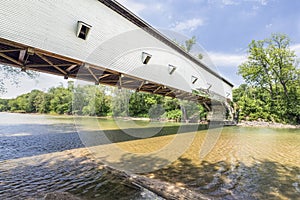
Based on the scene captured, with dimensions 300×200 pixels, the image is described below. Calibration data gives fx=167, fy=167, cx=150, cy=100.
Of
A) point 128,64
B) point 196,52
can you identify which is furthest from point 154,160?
point 196,52

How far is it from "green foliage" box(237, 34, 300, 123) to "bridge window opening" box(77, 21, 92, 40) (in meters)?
25.4

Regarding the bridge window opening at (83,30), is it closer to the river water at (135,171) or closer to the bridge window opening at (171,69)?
the river water at (135,171)

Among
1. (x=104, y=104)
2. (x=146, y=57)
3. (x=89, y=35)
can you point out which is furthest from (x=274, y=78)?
(x=104, y=104)

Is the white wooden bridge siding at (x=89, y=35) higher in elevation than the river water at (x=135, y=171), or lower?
higher

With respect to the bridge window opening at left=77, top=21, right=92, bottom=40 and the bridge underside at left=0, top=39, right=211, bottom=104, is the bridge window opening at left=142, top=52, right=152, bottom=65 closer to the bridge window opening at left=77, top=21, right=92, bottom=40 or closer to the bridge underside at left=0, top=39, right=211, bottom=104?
the bridge underside at left=0, top=39, right=211, bottom=104

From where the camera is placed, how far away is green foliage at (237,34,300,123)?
23594 mm

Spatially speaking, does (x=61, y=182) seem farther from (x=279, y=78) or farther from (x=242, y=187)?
(x=279, y=78)

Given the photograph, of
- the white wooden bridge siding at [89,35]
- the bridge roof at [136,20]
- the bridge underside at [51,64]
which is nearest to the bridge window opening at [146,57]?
the white wooden bridge siding at [89,35]

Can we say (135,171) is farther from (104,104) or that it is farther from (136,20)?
(104,104)

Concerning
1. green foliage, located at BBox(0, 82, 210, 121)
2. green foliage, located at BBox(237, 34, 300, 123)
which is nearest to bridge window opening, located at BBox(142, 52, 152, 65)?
green foliage, located at BBox(0, 82, 210, 121)

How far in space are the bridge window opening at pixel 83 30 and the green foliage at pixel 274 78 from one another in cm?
2543

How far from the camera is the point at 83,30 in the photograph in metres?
5.91

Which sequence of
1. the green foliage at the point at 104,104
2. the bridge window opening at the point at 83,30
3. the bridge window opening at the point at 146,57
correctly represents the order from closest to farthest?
the bridge window opening at the point at 83,30
the bridge window opening at the point at 146,57
the green foliage at the point at 104,104

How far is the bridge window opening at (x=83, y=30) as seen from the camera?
5648 mm
